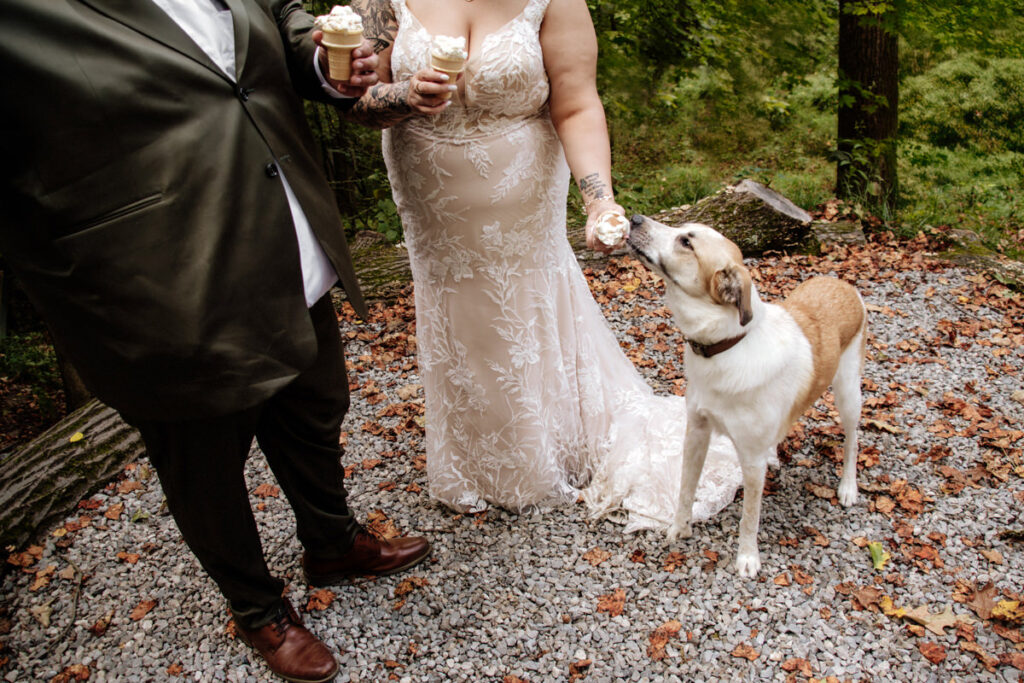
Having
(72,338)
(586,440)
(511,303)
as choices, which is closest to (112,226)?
(72,338)

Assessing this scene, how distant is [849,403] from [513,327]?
177cm

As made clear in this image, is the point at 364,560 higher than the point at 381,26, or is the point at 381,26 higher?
the point at 381,26

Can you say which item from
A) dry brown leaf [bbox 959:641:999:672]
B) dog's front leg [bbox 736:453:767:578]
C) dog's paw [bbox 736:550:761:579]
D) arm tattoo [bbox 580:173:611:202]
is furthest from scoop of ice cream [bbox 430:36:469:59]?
dry brown leaf [bbox 959:641:999:672]

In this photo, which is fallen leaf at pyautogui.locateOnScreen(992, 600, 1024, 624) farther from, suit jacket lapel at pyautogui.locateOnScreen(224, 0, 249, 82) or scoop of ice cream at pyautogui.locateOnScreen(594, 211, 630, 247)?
suit jacket lapel at pyautogui.locateOnScreen(224, 0, 249, 82)

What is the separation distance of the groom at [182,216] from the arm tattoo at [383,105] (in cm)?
6

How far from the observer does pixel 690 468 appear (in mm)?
3203

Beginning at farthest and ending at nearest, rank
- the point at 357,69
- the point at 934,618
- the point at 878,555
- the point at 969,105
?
the point at 969,105
the point at 878,555
the point at 934,618
the point at 357,69

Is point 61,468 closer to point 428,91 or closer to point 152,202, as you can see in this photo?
point 152,202

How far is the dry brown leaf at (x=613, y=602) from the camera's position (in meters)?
3.00

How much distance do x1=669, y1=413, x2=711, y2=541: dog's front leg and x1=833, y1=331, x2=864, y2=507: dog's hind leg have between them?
0.78 metres

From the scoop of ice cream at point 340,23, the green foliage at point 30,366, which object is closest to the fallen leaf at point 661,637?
the scoop of ice cream at point 340,23

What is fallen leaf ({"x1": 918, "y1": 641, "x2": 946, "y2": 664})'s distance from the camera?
266 centimetres

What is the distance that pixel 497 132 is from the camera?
9.05 feet

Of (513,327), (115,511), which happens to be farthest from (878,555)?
(115,511)
